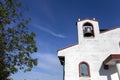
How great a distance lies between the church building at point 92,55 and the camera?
17594mm

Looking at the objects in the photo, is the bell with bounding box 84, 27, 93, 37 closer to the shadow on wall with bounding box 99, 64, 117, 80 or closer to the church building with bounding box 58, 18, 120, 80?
the church building with bounding box 58, 18, 120, 80

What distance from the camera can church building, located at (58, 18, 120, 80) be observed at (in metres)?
17.6

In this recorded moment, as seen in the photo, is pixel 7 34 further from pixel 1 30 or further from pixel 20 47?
pixel 20 47

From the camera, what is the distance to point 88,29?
65.2 feet

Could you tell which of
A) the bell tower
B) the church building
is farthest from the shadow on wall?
the bell tower

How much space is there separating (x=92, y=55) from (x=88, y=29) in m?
3.22

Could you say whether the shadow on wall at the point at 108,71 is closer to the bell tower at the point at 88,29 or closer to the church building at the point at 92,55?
the church building at the point at 92,55

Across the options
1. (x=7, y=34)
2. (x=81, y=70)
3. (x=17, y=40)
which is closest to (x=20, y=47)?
(x=17, y=40)

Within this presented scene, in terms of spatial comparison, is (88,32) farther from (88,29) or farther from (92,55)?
(92,55)

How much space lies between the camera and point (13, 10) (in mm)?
11500

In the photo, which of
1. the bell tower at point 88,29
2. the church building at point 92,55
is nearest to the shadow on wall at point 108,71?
the church building at point 92,55

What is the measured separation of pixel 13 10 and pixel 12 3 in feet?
1.72

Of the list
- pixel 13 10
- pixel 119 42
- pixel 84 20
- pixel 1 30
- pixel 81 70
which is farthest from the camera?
pixel 84 20

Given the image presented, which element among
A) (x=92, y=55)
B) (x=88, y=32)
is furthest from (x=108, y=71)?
(x=88, y=32)
